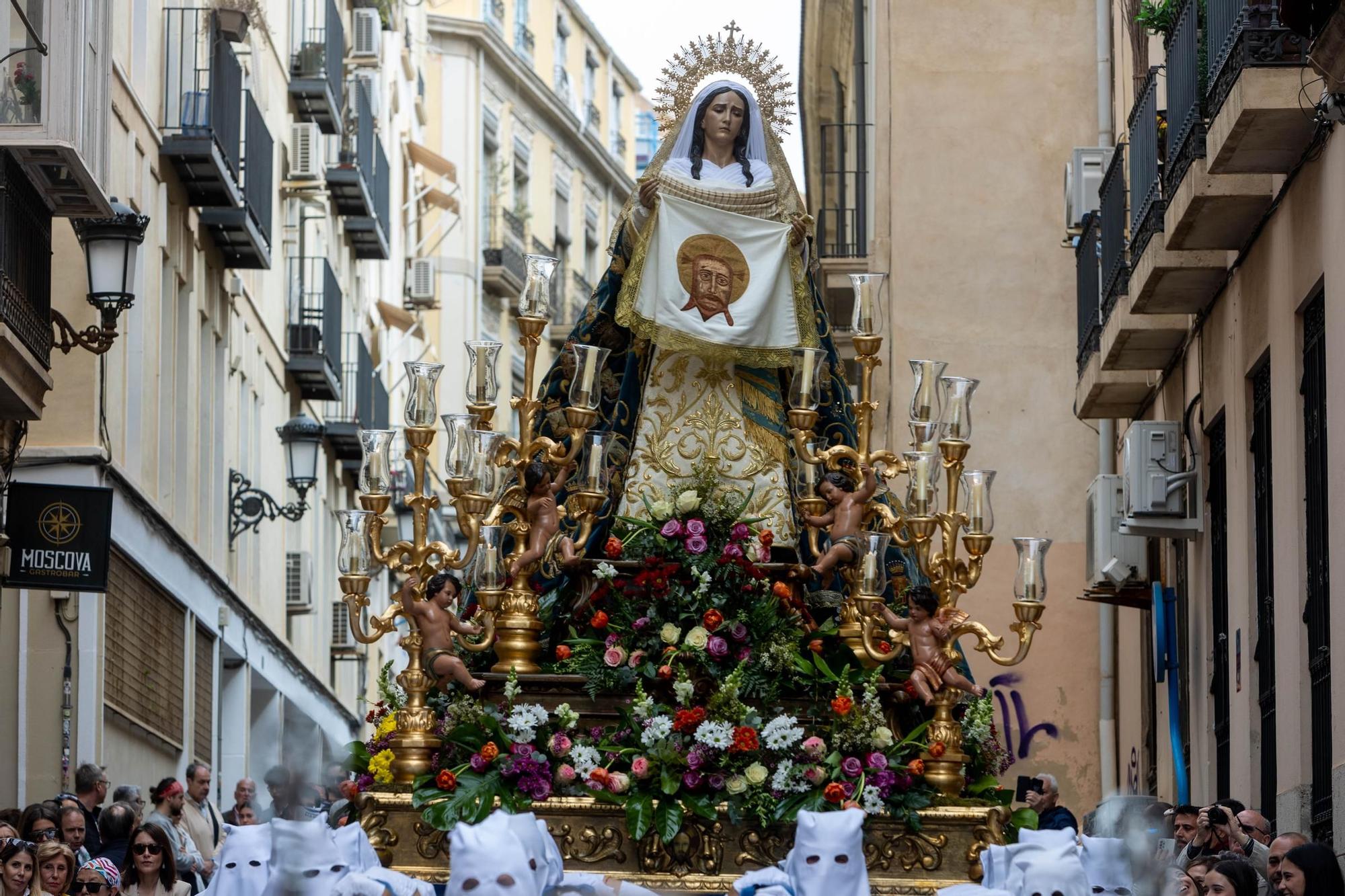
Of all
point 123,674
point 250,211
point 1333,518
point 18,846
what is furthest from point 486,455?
point 250,211

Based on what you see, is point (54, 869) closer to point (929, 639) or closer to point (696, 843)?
point (696, 843)

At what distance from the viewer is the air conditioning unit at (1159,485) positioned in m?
15.9

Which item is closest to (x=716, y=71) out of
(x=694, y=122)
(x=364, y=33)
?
(x=694, y=122)

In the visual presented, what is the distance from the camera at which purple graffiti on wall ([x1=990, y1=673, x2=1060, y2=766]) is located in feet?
68.6

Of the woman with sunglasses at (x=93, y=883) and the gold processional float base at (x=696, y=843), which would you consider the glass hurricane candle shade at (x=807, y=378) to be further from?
the woman with sunglasses at (x=93, y=883)

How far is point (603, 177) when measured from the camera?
50125 millimetres

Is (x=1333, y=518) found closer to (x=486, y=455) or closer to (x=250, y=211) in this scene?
(x=486, y=455)

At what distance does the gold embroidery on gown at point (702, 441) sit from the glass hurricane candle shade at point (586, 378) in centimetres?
64

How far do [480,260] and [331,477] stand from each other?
11538mm

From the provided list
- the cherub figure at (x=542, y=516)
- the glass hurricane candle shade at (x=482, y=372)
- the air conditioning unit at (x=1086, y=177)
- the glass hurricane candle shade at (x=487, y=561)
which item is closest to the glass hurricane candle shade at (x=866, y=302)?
the cherub figure at (x=542, y=516)

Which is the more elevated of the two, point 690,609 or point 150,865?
point 690,609

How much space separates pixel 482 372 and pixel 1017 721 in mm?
10646

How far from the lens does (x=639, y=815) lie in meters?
10.5

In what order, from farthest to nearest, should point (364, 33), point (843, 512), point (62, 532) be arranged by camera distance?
1. point (364, 33)
2. point (62, 532)
3. point (843, 512)
